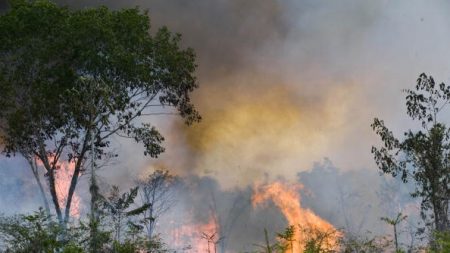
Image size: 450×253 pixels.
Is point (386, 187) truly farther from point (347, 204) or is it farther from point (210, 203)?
point (210, 203)

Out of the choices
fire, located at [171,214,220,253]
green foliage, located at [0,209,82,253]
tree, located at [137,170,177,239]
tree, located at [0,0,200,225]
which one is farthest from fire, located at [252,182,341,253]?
green foliage, located at [0,209,82,253]

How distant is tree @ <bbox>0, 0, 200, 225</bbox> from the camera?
28.4 meters

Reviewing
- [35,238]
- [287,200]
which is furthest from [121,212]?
[287,200]

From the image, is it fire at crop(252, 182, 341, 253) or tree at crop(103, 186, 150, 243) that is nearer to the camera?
tree at crop(103, 186, 150, 243)

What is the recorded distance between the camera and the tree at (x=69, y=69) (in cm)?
2841

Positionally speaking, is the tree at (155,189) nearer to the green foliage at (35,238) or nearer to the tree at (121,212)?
the tree at (121,212)

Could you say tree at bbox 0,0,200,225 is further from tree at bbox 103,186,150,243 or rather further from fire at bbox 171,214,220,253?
fire at bbox 171,214,220,253

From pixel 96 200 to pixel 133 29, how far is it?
35.9 feet

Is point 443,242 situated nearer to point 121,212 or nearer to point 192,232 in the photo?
point 121,212

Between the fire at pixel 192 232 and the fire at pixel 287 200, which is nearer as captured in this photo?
the fire at pixel 192 232

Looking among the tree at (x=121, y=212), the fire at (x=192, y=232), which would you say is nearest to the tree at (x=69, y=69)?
the tree at (x=121, y=212)

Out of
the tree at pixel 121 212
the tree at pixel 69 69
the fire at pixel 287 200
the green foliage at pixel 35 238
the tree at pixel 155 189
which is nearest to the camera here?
the green foliage at pixel 35 238

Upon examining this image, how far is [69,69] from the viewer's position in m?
28.7

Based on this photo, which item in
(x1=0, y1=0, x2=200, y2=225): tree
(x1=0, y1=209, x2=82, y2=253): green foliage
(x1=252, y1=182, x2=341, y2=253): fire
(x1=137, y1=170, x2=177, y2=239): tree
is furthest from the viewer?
(x1=252, y1=182, x2=341, y2=253): fire
